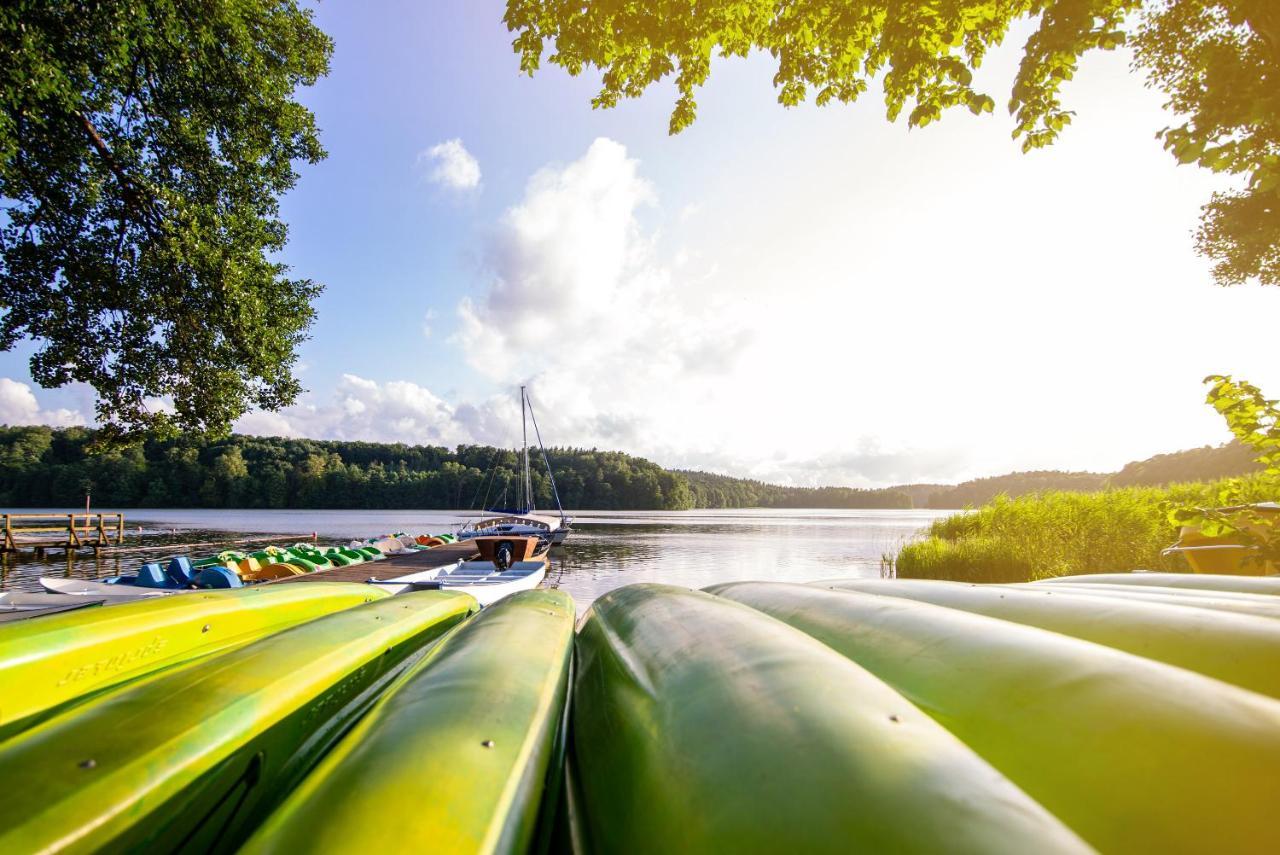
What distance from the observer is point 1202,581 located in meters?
2.24

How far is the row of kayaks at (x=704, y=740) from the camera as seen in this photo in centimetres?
77

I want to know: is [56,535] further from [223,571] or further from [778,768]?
[778,768]

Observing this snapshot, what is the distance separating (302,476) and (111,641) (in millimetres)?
100407

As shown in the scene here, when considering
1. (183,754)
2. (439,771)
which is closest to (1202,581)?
(439,771)

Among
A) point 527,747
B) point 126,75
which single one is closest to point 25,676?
point 527,747

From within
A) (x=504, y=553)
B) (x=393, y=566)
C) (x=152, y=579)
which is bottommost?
(x=504, y=553)

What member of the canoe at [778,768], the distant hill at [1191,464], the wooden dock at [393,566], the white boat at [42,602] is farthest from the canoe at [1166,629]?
the distant hill at [1191,464]

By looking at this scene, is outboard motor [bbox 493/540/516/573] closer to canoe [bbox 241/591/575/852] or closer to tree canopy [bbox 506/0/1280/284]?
tree canopy [bbox 506/0/1280/284]

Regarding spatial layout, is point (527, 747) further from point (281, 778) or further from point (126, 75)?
point (126, 75)

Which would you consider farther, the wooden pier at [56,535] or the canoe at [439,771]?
the wooden pier at [56,535]

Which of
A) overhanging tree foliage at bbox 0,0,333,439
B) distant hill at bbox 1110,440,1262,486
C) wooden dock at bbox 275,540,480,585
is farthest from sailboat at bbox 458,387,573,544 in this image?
distant hill at bbox 1110,440,1262,486

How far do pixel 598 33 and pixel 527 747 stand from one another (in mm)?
4585

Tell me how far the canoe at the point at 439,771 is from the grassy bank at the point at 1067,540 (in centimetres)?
1005

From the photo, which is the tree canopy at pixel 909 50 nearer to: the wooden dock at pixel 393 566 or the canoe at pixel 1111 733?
the canoe at pixel 1111 733
